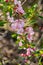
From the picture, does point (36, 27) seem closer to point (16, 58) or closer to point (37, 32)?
point (37, 32)

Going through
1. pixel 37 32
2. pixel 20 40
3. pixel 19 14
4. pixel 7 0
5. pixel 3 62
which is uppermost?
pixel 7 0

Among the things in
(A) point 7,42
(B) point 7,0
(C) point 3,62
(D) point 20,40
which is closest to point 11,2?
(B) point 7,0

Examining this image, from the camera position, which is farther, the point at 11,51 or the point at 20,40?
the point at 11,51

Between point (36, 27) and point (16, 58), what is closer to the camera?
point (16, 58)

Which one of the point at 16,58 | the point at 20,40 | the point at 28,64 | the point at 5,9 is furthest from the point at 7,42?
the point at 5,9

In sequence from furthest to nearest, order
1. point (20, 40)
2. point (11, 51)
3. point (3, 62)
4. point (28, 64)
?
point (11, 51), point (3, 62), point (28, 64), point (20, 40)

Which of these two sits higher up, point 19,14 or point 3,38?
point 19,14

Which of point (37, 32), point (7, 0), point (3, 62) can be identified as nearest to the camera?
point (7, 0)

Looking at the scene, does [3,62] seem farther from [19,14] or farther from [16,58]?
[19,14]

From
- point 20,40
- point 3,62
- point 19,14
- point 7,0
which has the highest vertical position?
point 7,0
